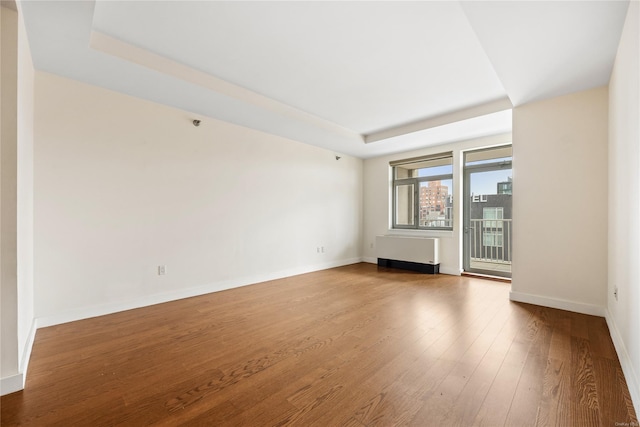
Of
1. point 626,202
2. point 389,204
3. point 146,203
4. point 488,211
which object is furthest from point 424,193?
point 146,203

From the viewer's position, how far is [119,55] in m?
2.41

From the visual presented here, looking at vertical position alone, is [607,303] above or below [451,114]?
below

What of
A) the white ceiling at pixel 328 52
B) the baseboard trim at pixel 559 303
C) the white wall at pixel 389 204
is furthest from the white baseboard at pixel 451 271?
the white ceiling at pixel 328 52

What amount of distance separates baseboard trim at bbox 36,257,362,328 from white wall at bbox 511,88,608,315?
11.4ft

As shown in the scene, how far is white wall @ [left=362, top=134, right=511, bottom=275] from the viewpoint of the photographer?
16.2 feet

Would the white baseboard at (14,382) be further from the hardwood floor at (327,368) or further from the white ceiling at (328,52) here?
the white ceiling at (328,52)

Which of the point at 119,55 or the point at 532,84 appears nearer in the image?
the point at 119,55

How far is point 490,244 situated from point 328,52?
4311 mm

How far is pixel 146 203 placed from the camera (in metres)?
3.29

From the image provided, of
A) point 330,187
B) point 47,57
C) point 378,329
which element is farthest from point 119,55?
point 330,187

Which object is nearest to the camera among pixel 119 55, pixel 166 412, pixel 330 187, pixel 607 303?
pixel 166 412

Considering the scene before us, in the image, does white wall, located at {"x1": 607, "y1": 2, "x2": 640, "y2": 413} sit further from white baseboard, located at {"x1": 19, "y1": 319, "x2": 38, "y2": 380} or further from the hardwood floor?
white baseboard, located at {"x1": 19, "y1": 319, "x2": 38, "y2": 380}

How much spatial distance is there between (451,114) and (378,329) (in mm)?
3256

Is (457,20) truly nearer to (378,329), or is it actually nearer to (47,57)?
(378,329)
